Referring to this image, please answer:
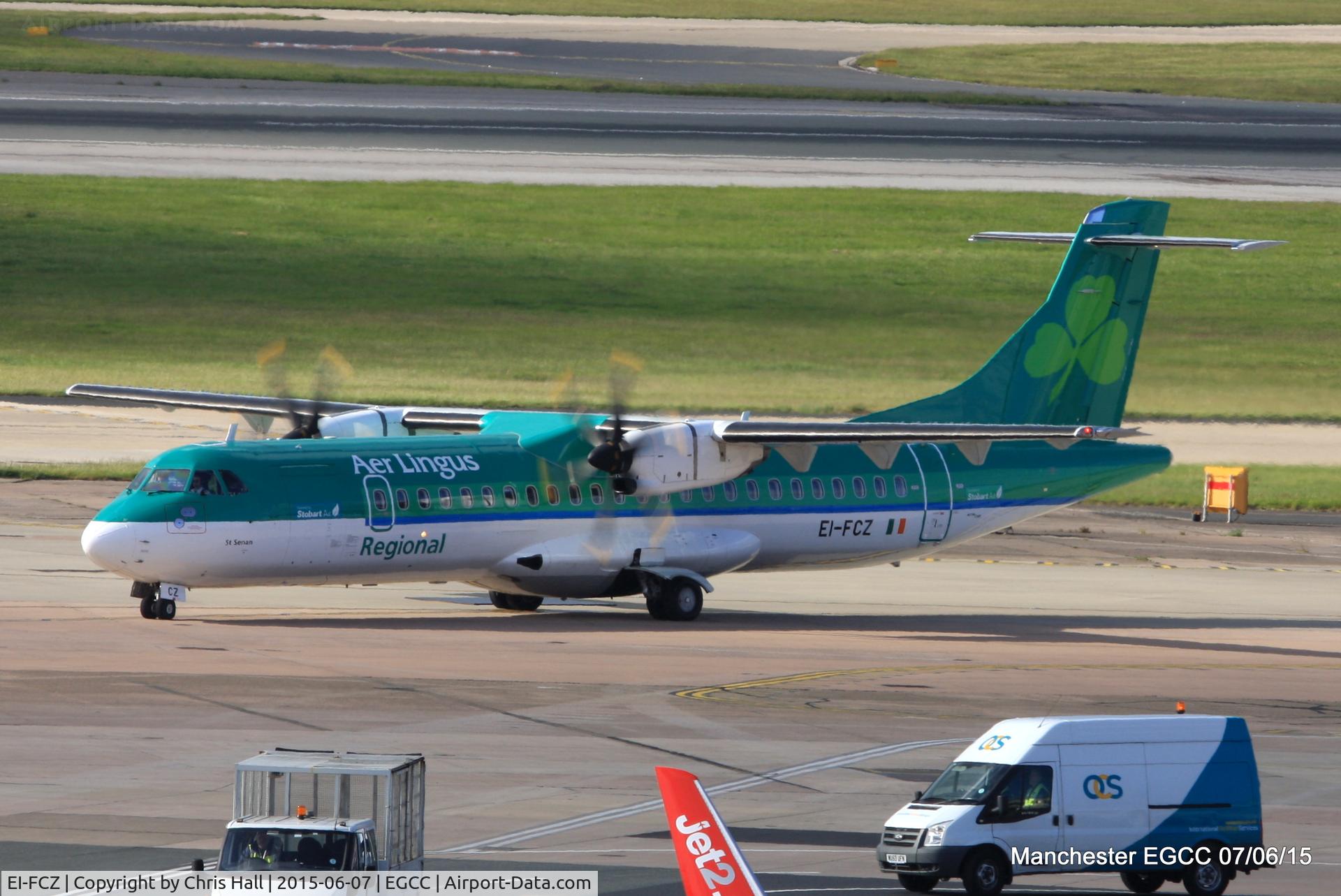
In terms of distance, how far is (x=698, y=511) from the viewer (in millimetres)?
34531

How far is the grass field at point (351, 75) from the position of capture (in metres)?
92.4

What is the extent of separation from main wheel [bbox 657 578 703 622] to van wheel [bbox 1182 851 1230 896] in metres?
17.8

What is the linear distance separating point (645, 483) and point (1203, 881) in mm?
17676

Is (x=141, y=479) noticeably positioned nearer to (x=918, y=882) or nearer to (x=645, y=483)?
(x=645, y=483)

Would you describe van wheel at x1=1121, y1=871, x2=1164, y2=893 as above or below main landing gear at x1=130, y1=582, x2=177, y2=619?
below

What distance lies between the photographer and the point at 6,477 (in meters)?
48.5

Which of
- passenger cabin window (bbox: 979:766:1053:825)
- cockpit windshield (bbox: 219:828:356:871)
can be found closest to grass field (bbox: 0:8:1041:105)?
passenger cabin window (bbox: 979:766:1053:825)

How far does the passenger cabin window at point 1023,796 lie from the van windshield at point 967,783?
0.09 m

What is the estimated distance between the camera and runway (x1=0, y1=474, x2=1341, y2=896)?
18.5m

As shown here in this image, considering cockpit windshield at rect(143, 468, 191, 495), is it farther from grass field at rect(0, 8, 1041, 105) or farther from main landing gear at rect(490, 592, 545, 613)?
grass field at rect(0, 8, 1041, 105)

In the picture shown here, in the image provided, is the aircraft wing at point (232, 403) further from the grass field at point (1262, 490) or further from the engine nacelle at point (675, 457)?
the grass field at point (1262, 490)

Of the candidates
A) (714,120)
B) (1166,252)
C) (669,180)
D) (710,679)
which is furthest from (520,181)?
(710,679)

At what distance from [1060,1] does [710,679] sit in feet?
346

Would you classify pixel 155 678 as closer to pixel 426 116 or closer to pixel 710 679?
pixel 710 679
